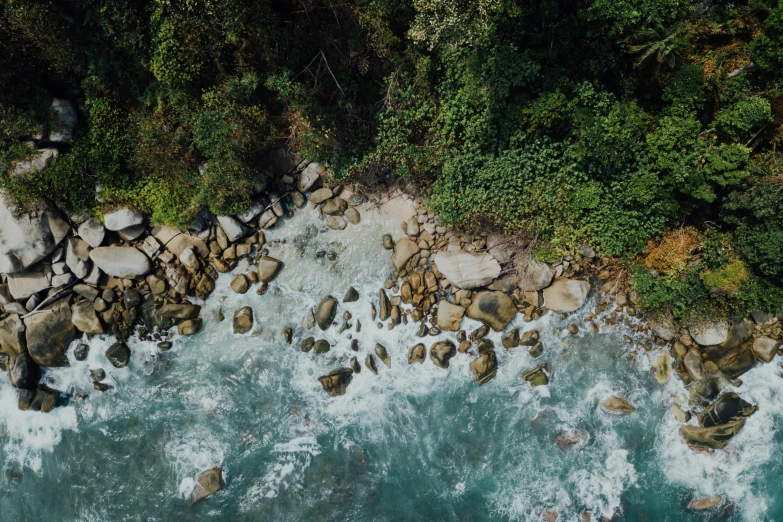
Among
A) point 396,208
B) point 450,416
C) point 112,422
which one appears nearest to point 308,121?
point 396,208

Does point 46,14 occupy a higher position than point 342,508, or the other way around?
point 46,14

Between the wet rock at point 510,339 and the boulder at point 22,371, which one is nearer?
the wet rock at point 510,339

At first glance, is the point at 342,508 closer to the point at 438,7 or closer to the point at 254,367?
the point at 254,367

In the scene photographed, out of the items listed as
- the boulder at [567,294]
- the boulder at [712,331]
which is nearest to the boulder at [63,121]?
the boulder at [567,294]

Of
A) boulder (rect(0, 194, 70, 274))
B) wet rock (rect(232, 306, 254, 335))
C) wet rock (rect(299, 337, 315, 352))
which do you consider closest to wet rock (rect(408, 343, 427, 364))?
wet rock (rect(299, 337, 315, 352))

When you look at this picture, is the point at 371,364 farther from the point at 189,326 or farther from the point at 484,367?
the point at 189,326

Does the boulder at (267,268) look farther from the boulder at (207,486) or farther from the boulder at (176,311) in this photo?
the boulder at (207,486)
